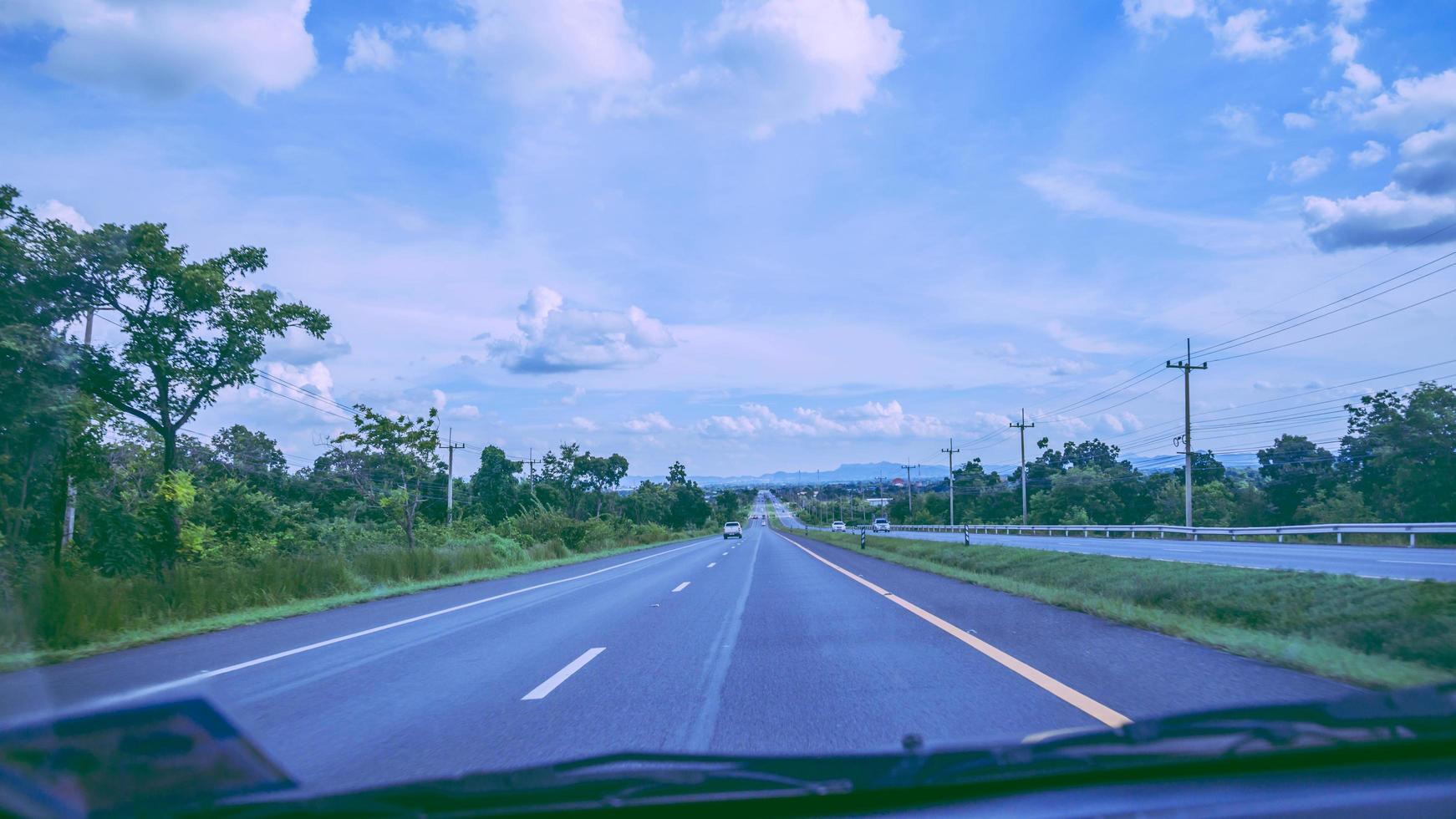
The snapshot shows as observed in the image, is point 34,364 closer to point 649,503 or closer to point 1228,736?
point 1228,736

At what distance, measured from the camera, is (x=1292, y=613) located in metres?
9.94

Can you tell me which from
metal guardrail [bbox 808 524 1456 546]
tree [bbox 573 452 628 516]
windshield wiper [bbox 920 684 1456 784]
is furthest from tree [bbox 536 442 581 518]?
windshield wiper [bbox 920 684 1456 784]

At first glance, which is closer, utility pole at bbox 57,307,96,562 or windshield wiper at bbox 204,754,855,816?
windshield wiper at bbox 204,754,855,816

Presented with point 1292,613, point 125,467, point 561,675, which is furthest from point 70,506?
point 1292,613

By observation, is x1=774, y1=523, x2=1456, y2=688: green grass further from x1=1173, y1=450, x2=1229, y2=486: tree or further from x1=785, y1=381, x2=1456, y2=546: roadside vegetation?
x1=1173, y1=450, x2=1229, y2=486: tree

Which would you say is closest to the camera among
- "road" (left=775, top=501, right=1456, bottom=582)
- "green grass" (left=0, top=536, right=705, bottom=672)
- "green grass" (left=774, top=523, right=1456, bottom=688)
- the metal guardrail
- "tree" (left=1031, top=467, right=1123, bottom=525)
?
"green grass" (left=774, top=523, right=1456, bottom=688)

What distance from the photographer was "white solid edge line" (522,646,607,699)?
6918 mm

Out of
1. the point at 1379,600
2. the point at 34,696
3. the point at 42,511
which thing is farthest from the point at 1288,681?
the point at 42,511

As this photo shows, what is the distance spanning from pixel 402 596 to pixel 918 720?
1439cm

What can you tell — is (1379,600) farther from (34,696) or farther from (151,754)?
(34,696)

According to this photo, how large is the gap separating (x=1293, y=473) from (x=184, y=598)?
6505 centimetres

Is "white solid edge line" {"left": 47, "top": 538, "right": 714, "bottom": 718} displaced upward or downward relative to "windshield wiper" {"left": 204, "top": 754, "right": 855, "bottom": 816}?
downward

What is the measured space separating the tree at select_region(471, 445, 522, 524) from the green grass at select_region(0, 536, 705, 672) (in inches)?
2005

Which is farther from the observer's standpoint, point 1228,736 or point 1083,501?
point 1083,501
